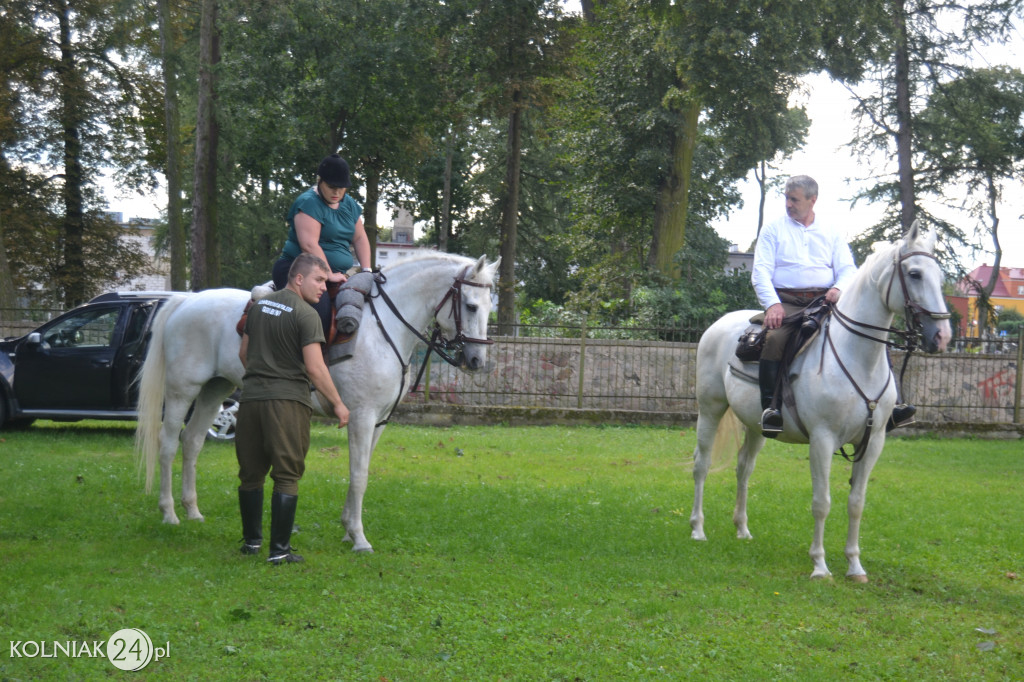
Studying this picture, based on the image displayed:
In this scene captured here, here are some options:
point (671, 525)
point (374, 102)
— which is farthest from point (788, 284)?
point (374, 102)

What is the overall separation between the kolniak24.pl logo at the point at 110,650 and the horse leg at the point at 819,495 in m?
4.66

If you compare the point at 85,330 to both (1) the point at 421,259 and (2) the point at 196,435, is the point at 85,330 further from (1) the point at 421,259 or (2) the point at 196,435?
(1) the point at 421,259

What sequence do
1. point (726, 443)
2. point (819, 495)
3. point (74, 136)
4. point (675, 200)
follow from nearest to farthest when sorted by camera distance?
point (819, 495), point (726, 443), point (675, 200), point (74, 136)

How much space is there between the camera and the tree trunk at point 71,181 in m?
27.6

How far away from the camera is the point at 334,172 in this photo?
700 centimetres

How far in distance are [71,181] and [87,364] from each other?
20206mm

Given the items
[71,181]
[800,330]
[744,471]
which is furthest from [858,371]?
[71,181]

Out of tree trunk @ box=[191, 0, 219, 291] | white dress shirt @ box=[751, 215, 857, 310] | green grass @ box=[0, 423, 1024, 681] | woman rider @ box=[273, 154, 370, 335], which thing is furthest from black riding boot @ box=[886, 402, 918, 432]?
tree trunk @ box=[191, 0, 219, 291]

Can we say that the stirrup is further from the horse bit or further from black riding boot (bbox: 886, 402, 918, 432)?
black riding boot (bbox: 886, 402, 918, 432)

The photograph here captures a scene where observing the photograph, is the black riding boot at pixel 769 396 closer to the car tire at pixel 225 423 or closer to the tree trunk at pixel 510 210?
the car tire at pixel 225 423

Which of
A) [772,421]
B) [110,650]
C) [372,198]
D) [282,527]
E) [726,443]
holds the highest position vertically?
[372,198]

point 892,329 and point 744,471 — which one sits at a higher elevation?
point 892,329

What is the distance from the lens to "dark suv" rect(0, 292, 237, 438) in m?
Result: 12.5

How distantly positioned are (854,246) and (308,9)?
67.0 ft
